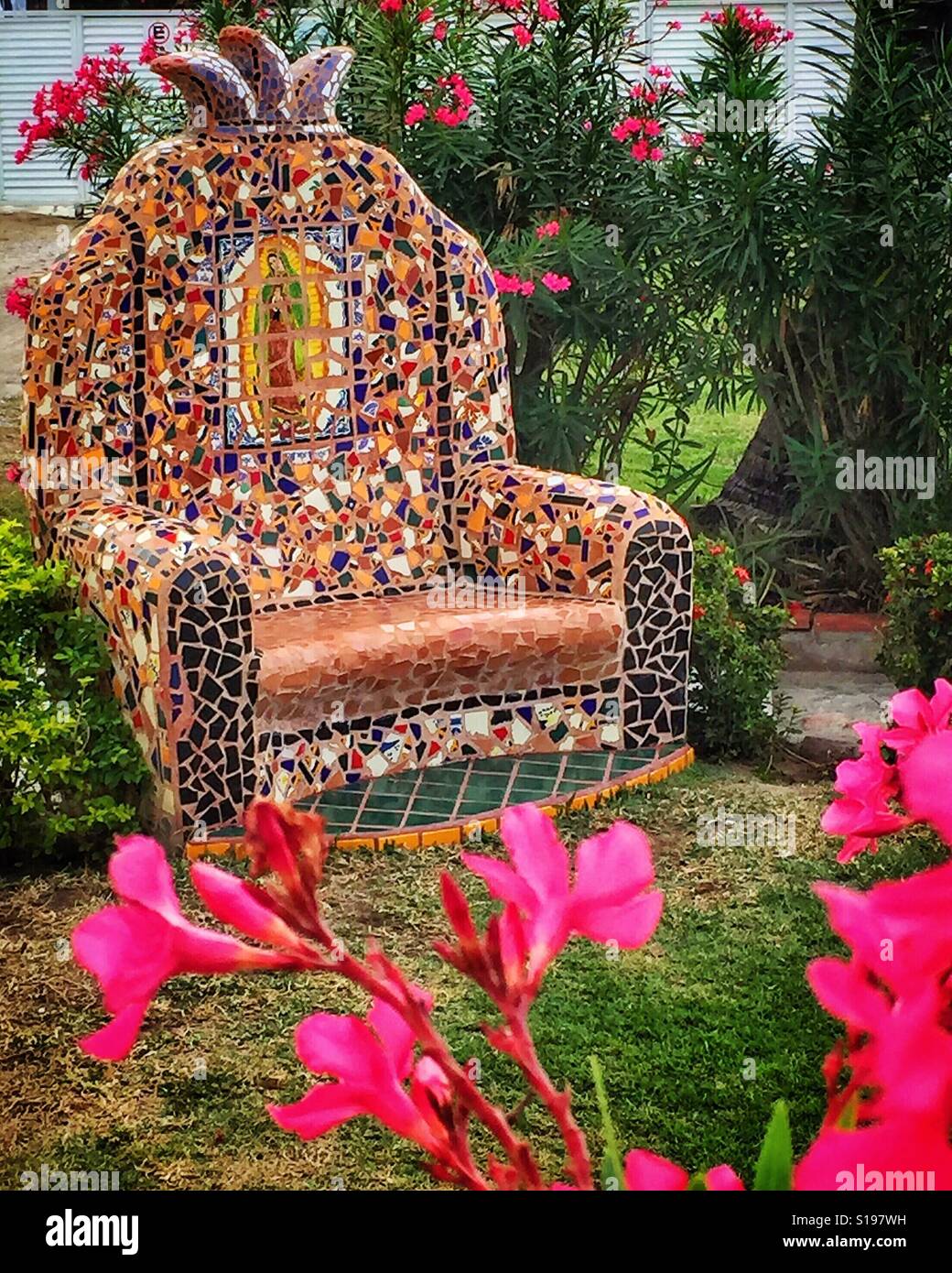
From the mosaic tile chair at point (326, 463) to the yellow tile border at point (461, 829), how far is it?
8 cm

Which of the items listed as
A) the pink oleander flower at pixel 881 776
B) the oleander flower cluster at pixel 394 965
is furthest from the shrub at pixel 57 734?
the oleander flower cluster at pixel 394 965

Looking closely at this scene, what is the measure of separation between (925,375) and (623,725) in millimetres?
1784

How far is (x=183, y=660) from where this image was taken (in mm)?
3152

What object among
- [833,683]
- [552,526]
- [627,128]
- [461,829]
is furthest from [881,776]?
[627,128]

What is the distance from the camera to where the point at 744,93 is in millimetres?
4660

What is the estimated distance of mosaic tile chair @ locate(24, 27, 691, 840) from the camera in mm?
3457

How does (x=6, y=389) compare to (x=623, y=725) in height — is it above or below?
Result: above

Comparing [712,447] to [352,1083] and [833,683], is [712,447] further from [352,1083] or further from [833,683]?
[352,1083]

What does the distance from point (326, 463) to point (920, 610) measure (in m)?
1.35

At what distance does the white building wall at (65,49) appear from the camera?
19.1ft

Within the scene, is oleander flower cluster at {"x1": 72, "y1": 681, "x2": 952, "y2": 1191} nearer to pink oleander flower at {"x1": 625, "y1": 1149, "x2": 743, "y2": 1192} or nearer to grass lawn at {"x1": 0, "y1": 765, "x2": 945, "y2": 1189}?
pink oleander flower at {"x1": 625, "y1": 1149, "x2": 743, "y2": 1192}

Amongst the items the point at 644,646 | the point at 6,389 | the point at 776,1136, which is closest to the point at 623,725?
the point at 644,646
